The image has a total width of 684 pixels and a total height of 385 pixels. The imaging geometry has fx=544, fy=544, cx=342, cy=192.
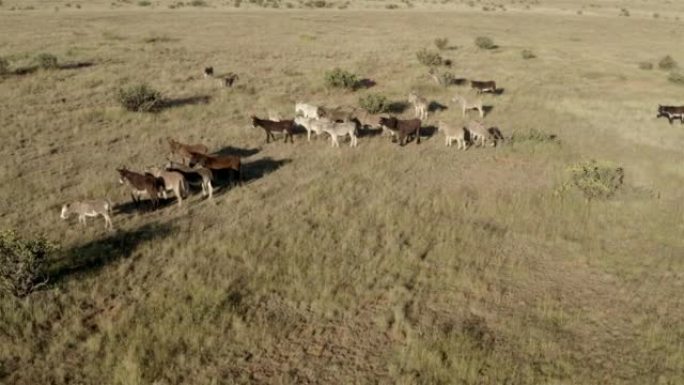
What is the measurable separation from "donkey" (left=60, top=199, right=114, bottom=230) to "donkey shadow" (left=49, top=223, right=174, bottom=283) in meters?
0.55

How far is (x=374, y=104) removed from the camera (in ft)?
78.0

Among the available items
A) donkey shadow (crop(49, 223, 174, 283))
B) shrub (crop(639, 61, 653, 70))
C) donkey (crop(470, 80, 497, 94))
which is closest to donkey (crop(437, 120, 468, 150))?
donkey (crop(470, 80, 497, 94))

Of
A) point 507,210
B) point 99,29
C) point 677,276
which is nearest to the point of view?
point 677,276

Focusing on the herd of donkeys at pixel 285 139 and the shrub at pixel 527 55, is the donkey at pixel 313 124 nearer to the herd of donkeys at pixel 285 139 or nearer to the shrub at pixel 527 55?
the herd of donkeys at pixel 285 139

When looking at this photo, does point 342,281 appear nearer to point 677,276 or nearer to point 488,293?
point 488,293

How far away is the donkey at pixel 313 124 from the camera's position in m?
19.9

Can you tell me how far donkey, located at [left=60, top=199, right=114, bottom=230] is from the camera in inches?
512

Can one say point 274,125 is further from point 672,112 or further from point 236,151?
point 672,112

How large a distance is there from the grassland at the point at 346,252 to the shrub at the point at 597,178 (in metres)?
0.45

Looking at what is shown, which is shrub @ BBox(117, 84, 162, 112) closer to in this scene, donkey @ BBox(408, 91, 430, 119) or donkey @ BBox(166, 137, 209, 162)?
donkey @ BBox(166, 137, 209, 162)

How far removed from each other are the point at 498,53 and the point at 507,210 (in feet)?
95.2

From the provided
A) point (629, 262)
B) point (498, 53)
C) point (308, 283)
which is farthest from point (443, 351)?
point (498, 53)

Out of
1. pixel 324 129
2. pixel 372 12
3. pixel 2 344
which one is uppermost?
pixel 372 12

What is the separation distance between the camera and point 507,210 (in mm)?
14633
